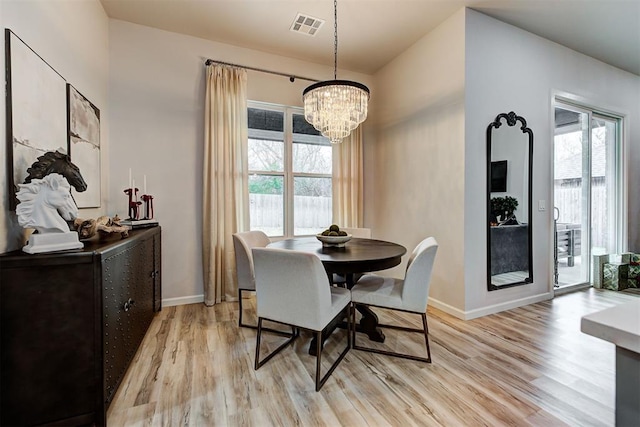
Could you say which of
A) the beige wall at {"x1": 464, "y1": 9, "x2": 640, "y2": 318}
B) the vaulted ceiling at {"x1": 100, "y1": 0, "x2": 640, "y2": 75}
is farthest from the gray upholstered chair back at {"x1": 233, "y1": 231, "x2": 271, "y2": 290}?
the vaulted ceiling at {"x1": 100, "y1": 0, "x2": 640, "y2": 75}

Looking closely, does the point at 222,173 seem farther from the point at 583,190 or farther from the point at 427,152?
the point at 583,190

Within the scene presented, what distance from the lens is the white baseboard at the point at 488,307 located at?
283cm

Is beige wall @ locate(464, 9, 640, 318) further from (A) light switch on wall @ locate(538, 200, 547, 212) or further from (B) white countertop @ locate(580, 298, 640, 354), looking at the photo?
(B) white countertop @ locate(580, 298, 640, 354)

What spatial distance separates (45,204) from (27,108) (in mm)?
624

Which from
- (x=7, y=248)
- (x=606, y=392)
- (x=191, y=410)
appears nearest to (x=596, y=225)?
(x=606, y=392)

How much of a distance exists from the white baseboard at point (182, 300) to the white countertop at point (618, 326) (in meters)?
3.40

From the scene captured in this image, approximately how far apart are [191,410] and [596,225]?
204 inches

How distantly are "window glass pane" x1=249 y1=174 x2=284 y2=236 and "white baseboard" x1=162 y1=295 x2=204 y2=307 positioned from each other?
3.27ft

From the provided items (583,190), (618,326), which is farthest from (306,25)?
(583,190)

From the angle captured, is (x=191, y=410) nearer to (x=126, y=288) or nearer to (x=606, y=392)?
(x=126, y=288)

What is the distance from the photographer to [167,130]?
3.18 meters

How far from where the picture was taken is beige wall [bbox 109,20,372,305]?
2998mm

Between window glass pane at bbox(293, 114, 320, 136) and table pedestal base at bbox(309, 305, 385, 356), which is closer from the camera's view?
table pedestal base at bbox(309, 305, 385, 356)

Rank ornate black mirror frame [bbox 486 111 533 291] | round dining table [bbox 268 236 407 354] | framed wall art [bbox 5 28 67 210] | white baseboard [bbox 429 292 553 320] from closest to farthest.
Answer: framed wall art [bbox 5 28 67 210] < round dining table [bbox 268 236 407 354] < white baseboard [bbox 429 292 553 320] < ornate black mirror frame [bbox 486 111 533 291]
